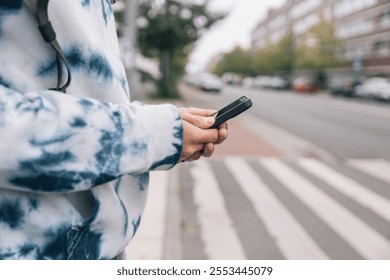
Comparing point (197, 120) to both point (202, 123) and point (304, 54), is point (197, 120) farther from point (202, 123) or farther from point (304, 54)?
point (304, 54)

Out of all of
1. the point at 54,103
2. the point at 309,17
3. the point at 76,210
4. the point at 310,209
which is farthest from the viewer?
the point at 309,17

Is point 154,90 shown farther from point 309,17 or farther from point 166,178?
point 309,17

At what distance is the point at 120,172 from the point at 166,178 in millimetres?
5198

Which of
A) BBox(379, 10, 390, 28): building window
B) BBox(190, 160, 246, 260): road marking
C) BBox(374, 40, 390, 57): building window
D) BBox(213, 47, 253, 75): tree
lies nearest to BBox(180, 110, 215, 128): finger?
BBox(190, 160, 246, 260): road marking

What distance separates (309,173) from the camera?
663 centimetres

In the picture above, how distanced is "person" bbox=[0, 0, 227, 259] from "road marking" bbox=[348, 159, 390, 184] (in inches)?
242

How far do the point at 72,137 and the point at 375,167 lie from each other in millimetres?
7191

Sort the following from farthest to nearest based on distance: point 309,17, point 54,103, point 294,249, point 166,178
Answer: point 309,17, point 166,178, point 294,249, point 54,103

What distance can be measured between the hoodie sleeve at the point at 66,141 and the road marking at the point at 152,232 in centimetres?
195

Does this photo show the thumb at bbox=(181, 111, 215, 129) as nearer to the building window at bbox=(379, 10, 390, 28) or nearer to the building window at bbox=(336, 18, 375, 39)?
the building window at bbox=(379, 10, 390, 28)

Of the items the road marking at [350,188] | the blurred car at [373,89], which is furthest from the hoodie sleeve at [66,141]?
the blurred car at [373,89]

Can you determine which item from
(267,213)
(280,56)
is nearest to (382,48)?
(280,56)

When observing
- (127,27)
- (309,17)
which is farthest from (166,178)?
(309,17)
